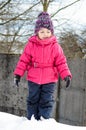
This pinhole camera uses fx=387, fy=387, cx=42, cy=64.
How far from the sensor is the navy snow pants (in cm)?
393

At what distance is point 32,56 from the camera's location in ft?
12.8

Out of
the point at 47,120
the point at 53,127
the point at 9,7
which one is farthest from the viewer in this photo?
the point at 9,7

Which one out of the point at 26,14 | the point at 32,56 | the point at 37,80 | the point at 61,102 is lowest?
the point at 61,102

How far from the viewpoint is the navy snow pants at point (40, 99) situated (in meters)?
3.93

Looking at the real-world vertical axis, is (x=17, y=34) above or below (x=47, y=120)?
above

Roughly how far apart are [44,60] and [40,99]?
43 centimetres

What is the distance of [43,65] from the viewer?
152 inches

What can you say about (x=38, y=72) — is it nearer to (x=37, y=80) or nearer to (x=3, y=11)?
(x=37, y=80)

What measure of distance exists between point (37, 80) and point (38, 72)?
81mm

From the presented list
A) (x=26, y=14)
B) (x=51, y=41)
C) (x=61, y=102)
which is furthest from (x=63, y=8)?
(x=51, y=41)

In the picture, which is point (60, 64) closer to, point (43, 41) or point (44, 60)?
point (44, 60)

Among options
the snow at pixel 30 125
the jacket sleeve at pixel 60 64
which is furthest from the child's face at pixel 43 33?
the snow at pixel 30 125

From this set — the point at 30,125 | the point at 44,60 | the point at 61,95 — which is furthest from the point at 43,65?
the point at 61,95

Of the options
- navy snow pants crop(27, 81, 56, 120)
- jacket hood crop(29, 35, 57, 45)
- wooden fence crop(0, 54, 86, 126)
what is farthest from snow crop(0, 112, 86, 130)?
wooden fence crop(0, 54, 86, 126)
